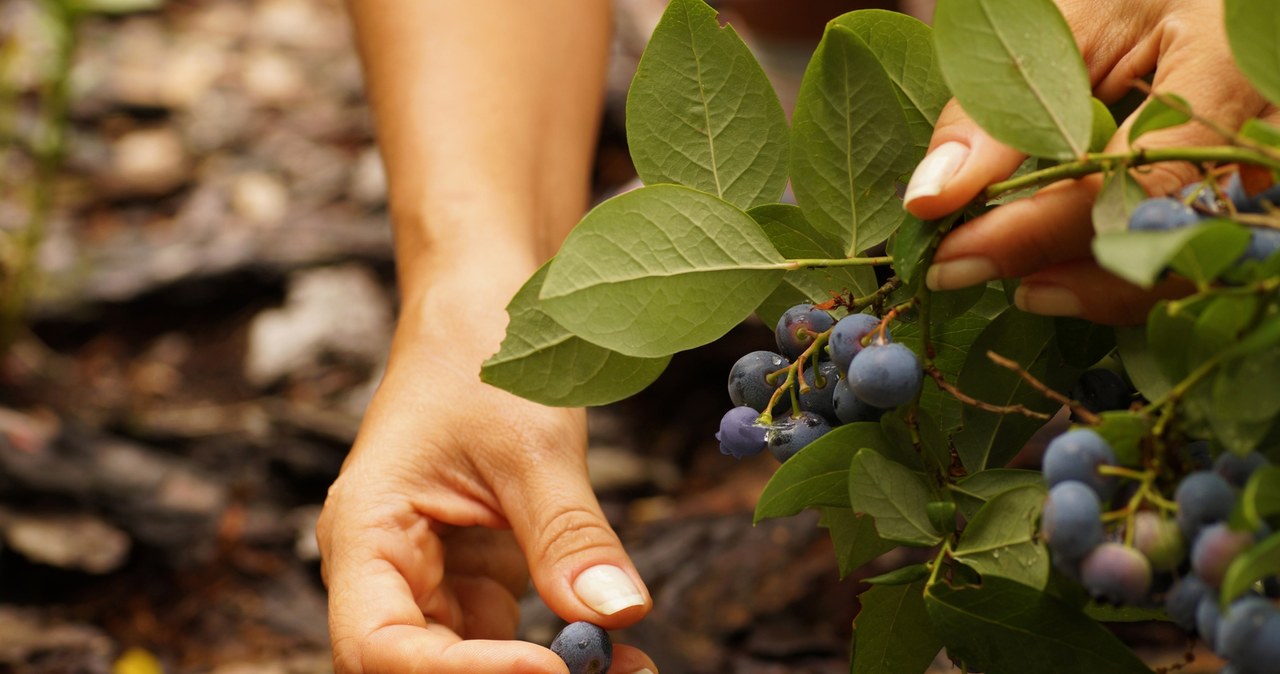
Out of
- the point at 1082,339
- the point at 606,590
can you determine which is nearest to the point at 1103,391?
the point at 1082,339

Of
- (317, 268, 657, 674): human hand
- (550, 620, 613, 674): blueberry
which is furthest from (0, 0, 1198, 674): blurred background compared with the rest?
(550, 620, 613, 674): blueberry

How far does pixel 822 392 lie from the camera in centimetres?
63

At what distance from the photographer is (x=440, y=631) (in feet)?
2.84

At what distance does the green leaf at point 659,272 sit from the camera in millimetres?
559

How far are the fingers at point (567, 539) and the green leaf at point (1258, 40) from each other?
508 millimetres

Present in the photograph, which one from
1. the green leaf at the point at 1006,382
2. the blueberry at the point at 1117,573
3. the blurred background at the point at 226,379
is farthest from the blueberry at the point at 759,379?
the blurred background at the point at 226,379

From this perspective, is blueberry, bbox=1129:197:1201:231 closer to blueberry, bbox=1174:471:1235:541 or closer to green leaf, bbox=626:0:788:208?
blueberry, bbox=1174:471:1235:541

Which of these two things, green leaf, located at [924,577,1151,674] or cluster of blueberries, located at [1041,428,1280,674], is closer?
cluster of blueberries, located at [1041,428,1280,674]

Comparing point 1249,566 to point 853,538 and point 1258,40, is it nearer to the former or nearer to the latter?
point 1258,40

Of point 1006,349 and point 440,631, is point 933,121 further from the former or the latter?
point 440,631

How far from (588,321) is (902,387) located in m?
0.16

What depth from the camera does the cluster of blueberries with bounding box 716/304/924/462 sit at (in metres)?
0.55

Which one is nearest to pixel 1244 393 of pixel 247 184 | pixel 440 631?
pixel 440 631

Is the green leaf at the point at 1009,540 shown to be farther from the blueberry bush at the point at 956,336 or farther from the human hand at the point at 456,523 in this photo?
the human hand at the point at 456,523
